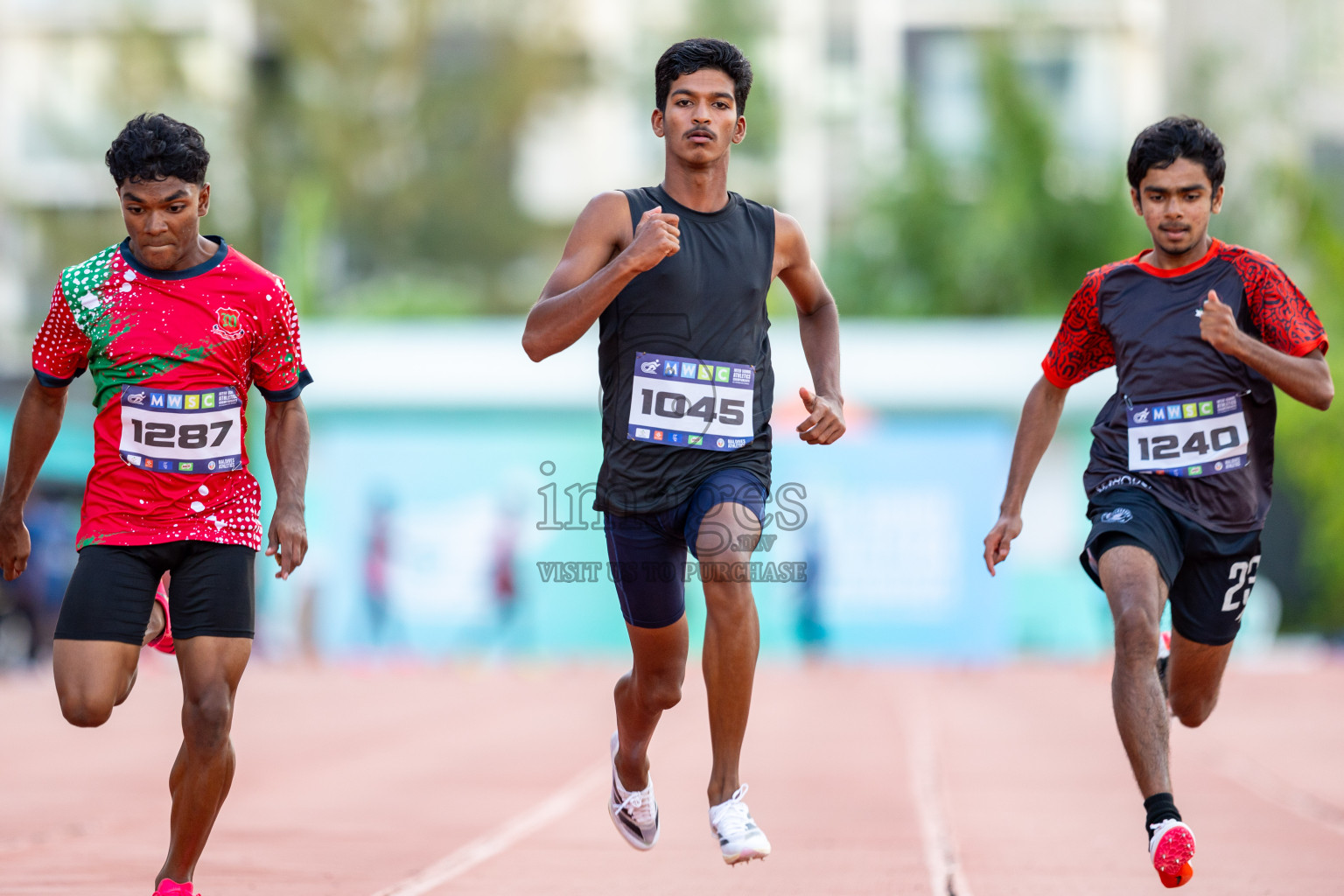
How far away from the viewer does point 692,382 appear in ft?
19.3

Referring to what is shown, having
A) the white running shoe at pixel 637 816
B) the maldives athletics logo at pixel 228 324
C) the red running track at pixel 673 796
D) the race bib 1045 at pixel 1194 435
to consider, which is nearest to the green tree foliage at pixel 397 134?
the red running track at pixel 673 796

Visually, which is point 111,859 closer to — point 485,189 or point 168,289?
point 168,289

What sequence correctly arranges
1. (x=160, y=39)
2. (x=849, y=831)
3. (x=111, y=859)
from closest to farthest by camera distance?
1. (x=111, y=859)
2. (x=849, y=831)
3. (x=160, y=39)

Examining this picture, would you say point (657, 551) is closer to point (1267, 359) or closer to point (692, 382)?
point (692, 382)

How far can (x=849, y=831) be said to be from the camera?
826 centimetres

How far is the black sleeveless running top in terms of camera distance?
5906 millimetres

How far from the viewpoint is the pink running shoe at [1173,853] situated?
5.40 m

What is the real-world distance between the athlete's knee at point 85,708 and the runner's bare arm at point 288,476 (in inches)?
25.7

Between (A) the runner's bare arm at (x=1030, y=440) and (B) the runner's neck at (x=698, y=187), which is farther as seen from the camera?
(A) the runner's bare arm at (x=1030, y=440)

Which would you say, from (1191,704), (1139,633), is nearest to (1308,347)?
(1139,633)

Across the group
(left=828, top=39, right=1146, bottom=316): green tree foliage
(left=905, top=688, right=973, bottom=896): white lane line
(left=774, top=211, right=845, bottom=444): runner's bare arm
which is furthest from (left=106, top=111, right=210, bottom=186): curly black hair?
(left=828, top=39, right=1146, bottom=316): green tree foliage

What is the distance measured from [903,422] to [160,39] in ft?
88.4

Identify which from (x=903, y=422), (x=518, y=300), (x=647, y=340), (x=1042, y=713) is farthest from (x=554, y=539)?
(x=518, y=300)

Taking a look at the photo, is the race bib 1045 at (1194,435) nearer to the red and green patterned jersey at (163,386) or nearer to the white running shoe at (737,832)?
the white running shoe at (737,832)
